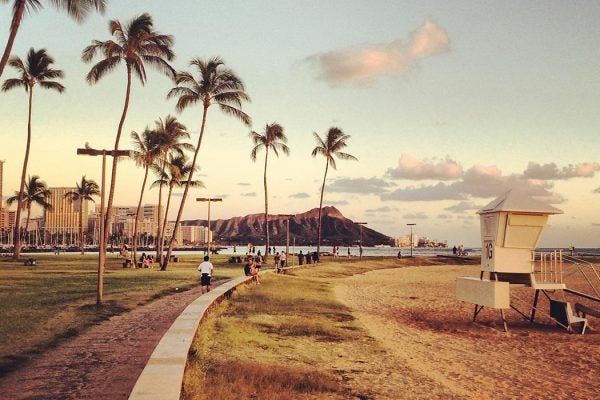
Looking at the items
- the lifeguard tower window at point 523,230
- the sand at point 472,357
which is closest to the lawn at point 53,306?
the sand at point 472,357

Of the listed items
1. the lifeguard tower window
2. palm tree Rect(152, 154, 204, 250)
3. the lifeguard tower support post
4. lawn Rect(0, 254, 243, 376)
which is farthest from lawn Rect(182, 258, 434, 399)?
palm tree Rect(152, 154, 204, 250)

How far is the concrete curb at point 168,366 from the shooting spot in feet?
21.5

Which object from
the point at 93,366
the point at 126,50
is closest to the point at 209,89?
the point at 126,50

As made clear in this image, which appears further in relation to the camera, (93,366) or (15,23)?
(15,23)

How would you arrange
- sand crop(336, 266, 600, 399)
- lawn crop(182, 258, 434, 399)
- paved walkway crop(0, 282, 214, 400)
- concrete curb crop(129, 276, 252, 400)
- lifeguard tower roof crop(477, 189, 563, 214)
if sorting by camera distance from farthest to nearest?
lifeguard tower roof crop(477, 189, 563, 214), sand crop(336, 266, 600, 399), lawn crop(182, 258, 434, 399), paved walkway crop(0, 282, 214, 400), concrete curb crop(129, 276, 252, 400)

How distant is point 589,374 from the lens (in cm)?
1091

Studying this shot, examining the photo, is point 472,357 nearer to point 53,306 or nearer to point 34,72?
point 53,306

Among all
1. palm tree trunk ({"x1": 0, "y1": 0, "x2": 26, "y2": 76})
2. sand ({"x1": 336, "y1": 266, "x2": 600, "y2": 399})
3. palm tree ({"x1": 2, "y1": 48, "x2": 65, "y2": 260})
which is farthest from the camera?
palm tree ({"x1": 2, "y1": 48, "x2": 65, "y2": 260})

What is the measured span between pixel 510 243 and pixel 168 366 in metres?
12.6

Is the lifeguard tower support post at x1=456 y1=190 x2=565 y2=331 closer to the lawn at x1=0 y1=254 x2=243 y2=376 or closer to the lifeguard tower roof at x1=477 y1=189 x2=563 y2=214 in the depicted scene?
the lifeguard tower roof at x1=477 y1=189 x2=563 y2=214

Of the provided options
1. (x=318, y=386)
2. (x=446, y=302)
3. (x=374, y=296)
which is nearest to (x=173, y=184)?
(x=374, y=296)

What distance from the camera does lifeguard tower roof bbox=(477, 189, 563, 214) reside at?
53.3 feet

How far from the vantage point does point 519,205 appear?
16.4 metres

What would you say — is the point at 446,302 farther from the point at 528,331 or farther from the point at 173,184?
the point at 173,184
